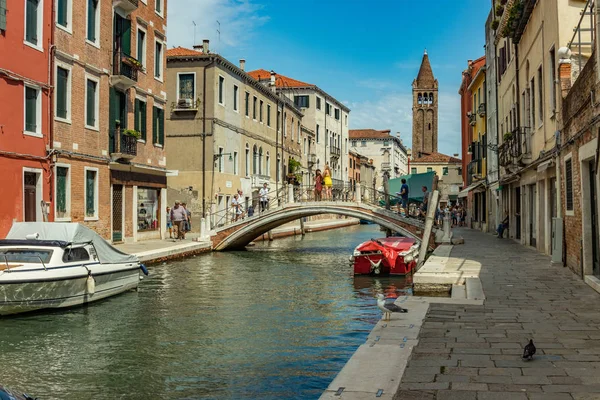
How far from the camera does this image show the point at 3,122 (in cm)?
1667

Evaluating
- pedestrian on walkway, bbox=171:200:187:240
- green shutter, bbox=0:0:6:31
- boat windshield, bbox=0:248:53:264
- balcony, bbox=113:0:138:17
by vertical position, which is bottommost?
boat windshield, bbox=0:248:53:264

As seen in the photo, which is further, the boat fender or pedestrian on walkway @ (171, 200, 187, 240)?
pedestrian on walkway @ (171, 200, 187, 240)

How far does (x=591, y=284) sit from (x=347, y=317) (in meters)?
4.20

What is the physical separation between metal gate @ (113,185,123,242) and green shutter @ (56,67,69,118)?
14.2ft

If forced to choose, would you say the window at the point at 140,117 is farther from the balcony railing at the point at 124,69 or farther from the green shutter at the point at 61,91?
the green shutter at the point at 61,91

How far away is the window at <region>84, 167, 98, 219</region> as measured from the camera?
69.2 feet

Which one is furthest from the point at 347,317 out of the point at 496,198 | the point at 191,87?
the point at 191,87

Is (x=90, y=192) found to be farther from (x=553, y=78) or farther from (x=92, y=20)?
(x=553, y=78)

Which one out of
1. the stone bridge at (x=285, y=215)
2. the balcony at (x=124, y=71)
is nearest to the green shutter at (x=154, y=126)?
the balcony at (x=124, y=71)

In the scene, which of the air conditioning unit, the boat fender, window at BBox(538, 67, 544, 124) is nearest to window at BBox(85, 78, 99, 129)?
the boat fender

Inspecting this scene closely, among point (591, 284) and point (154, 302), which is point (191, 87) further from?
point (591, 284)

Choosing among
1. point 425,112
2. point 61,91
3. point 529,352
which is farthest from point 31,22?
point 425,112

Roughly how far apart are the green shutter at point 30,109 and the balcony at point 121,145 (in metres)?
4.47

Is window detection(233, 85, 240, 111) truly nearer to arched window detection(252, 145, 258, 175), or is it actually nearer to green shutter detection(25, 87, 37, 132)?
arched window detection(252, 145, 258, 175)
